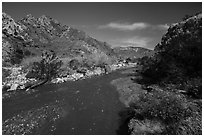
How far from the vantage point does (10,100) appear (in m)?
32.1

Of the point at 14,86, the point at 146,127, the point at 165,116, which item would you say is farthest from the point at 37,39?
the point at 165,116

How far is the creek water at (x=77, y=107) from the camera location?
21.5 meters

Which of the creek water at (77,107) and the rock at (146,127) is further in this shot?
the creek water at (77,107)

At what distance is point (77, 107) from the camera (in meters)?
28.6

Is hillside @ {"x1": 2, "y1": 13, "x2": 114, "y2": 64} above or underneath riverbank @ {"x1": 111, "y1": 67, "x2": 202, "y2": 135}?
above

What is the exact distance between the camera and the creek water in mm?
21500

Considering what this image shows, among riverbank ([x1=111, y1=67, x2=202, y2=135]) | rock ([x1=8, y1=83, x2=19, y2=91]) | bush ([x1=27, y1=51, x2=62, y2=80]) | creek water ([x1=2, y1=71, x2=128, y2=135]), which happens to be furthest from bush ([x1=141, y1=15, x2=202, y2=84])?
rock ([x1=8, y1=83, x2=19, y2=91])

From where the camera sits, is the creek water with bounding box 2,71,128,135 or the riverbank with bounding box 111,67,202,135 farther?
the creek water with bounding box 2,71,128,135

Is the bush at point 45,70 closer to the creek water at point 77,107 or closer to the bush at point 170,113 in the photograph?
the creek water at point 77,107

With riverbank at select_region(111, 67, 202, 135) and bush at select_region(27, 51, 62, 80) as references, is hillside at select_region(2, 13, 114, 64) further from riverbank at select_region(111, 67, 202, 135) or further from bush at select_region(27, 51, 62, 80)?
riverbank at select_region(111, 67, 202, 135)

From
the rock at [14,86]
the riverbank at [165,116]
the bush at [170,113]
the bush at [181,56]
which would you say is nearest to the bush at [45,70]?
the rock at [14,86]

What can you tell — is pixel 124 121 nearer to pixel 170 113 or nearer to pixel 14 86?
pixel 170 113

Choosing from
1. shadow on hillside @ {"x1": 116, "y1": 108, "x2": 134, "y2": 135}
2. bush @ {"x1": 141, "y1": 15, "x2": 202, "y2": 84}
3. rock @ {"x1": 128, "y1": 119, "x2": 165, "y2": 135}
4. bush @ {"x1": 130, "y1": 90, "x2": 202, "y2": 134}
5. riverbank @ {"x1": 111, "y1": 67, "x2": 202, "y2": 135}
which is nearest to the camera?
bush @ {"x1": 130, "y1": 90, "x2": 202, "y2": 134}

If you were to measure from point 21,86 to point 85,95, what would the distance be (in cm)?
1328
